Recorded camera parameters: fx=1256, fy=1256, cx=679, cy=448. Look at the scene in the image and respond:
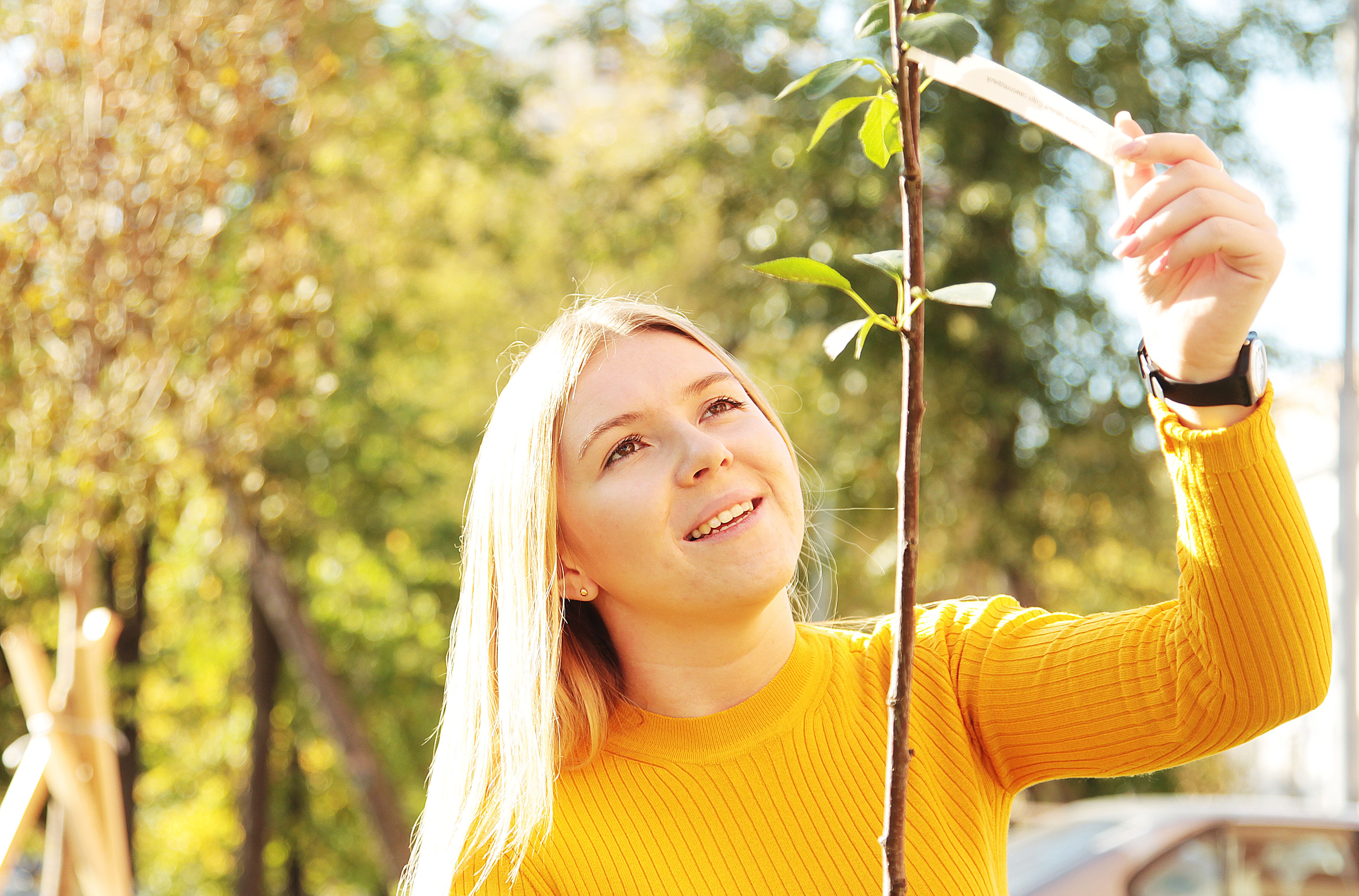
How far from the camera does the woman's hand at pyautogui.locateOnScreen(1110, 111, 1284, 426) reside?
1.20 metres

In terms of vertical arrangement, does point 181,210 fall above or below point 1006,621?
below

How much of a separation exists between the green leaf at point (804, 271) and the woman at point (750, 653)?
0.30m

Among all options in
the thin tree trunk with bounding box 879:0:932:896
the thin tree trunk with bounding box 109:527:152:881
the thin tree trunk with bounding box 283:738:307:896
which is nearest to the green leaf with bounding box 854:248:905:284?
the thin tree trunk with bounding box 879:0:932:896

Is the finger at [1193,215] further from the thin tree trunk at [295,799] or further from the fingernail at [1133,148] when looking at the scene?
the thin tree trunk at [295,799]

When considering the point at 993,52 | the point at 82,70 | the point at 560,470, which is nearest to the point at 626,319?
the point at 560,470

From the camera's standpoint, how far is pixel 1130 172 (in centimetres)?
127

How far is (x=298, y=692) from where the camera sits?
13430 millimetres

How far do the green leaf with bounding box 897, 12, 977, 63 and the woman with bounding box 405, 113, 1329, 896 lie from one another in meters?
0.28

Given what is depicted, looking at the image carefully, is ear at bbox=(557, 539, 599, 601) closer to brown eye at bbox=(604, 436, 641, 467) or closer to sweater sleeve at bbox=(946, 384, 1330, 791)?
brown eye at bbox=(604, 436, 641, 467)

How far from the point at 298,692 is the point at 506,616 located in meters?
12.5

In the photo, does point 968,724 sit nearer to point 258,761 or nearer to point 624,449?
point 624,449

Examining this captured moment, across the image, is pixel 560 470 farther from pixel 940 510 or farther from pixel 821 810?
pixel 940 510

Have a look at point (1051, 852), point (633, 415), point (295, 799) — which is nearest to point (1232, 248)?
point (633, 415)

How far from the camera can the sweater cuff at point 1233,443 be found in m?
1.27
